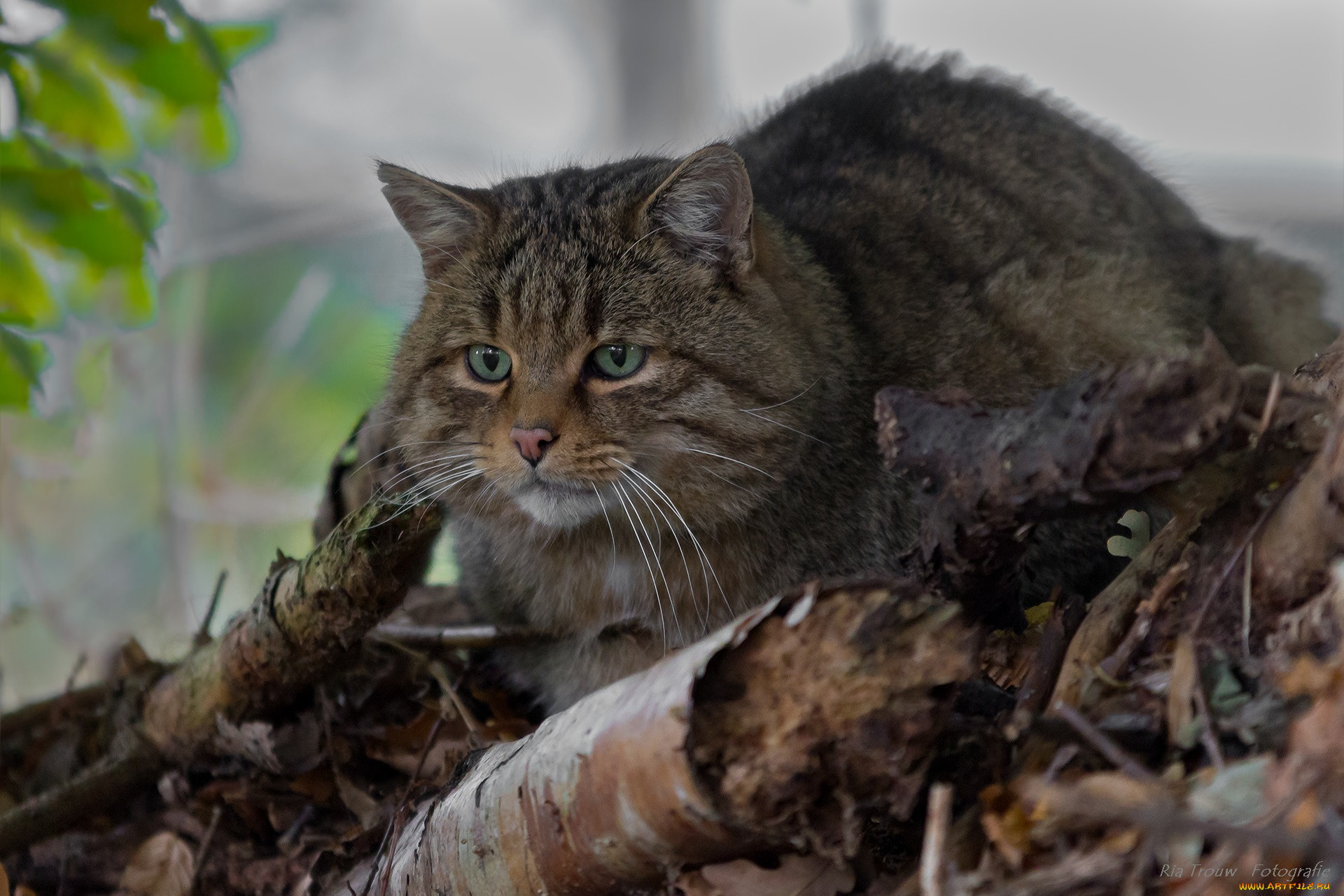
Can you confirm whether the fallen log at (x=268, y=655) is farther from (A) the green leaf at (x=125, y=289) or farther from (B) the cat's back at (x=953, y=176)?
(B) the cat's back at (x=953, y=176)

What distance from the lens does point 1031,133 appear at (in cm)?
310

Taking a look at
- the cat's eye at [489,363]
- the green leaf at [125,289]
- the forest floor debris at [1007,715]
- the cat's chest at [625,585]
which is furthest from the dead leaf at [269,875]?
the green leaf at [125,289]

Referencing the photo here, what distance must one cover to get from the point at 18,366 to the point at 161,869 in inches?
46.8

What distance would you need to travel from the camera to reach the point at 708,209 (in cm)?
229

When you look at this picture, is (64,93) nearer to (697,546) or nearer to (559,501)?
(559,501)

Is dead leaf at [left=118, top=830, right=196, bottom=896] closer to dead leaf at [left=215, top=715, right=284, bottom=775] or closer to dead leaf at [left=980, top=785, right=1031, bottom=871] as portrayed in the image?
dead leaf at [left=215, top=715, right=284, bottom=775]

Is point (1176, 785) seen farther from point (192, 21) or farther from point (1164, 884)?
point (192, 21)

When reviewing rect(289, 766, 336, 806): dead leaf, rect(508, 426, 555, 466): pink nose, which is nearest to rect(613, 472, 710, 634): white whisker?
rect(508, 426, 555, 466): pink nose

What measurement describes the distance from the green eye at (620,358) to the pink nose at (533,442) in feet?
0.71

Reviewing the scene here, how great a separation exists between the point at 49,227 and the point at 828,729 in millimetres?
2169

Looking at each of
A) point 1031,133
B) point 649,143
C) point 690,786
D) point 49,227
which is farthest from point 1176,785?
point 649,143

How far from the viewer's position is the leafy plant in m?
2.38

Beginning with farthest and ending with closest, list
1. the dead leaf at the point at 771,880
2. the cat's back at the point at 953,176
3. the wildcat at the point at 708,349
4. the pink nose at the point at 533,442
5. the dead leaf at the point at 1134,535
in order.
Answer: the cat's back at the point at 953,176 < the wildcat at the point at 708,349 < the pink nose at the point at 533,442 < the dead leaf at the point at 1134,535 < the dead leaf at the point at 771,880

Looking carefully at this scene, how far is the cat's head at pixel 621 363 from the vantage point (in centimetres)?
A: 220
